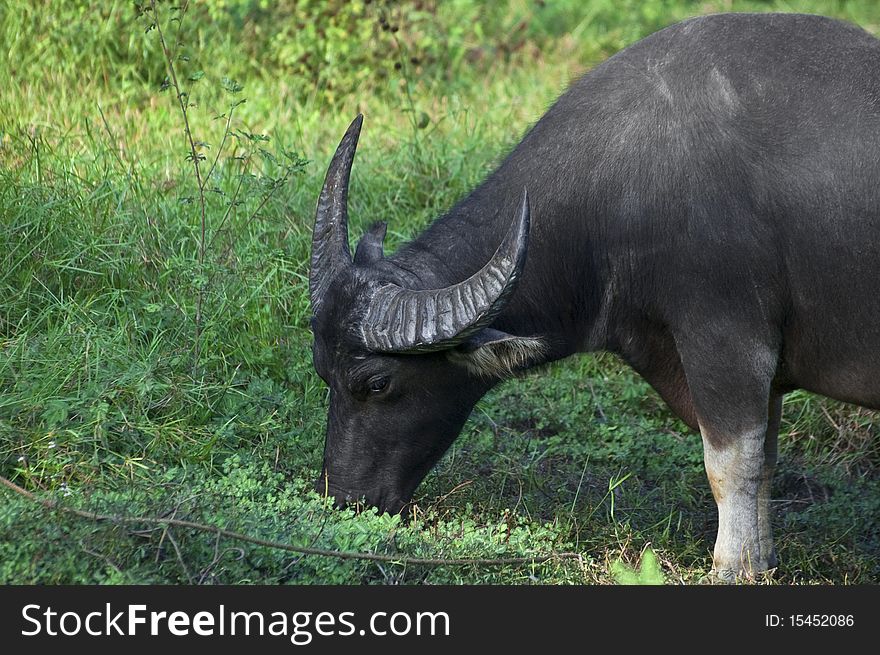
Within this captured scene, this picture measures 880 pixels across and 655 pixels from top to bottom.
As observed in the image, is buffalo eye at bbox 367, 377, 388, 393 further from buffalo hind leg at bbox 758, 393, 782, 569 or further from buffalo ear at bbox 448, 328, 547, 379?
buffalo hind leg at bbox 758, 393, 782, 569

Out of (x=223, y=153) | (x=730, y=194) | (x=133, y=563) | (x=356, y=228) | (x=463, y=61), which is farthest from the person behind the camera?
(x=463, y=61)

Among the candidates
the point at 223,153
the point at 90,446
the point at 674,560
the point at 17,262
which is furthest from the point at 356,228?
the point at 674,560

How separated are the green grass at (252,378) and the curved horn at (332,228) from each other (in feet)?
2.63

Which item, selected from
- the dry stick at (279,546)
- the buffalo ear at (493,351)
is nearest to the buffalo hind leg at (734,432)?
the buffalo ear at (493,351)

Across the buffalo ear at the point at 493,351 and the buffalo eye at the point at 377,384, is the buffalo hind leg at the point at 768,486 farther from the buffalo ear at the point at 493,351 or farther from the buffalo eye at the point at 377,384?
the buffalo eye at the point at 377,384

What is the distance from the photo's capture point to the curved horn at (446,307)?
12.5 feet

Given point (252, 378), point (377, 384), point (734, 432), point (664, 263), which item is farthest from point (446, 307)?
point (252, 378)

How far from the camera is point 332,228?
4.40m

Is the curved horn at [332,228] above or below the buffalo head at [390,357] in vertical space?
above

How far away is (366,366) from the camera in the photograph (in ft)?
13.5

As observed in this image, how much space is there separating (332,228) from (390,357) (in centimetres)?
62

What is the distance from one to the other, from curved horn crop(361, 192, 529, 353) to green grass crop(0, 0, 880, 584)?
2.19 ft

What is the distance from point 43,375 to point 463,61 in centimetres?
453

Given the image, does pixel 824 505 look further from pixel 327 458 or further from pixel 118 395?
pixel 118 395
